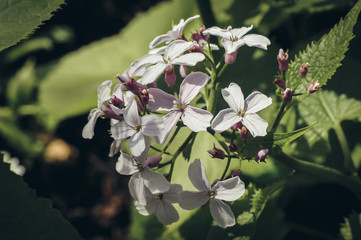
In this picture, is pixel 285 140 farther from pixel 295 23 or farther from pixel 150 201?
pixel 295 23

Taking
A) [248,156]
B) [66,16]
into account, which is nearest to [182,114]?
[248,156]

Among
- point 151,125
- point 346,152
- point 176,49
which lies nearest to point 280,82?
point 176,49

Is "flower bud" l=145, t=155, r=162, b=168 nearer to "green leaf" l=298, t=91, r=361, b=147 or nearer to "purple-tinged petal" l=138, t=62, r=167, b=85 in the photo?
"purple-tinged petal" l=138, t=62, r=167, b=85

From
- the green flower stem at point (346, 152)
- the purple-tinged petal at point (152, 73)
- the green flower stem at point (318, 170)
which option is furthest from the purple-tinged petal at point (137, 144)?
the green flower stem at point (346, 152)

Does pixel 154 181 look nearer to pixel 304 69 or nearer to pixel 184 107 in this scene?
pixel 184 107

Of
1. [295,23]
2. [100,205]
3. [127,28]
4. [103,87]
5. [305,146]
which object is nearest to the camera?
[103,87]
